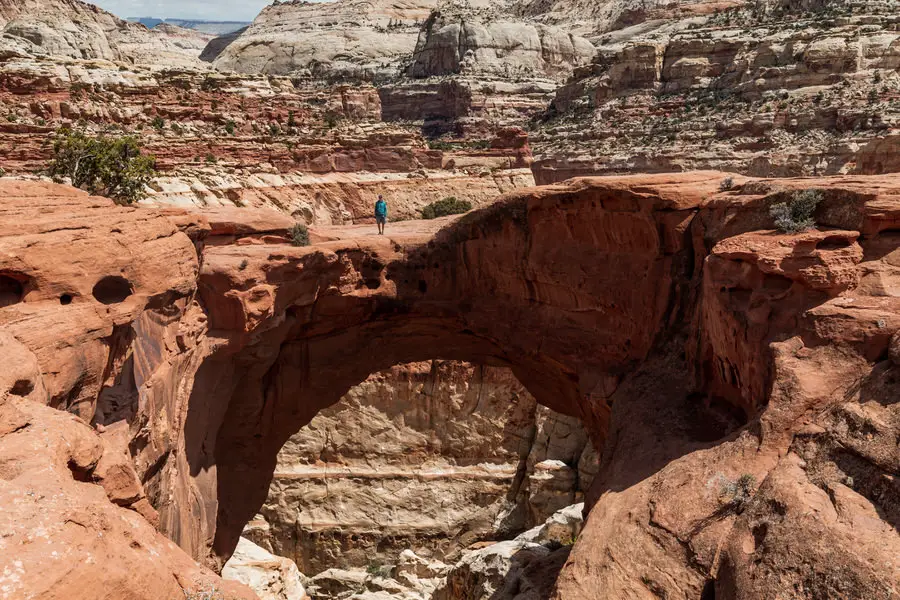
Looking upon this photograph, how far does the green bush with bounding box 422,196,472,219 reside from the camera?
39594 millimetres

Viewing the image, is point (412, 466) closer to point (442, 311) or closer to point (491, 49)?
point (442, 311)

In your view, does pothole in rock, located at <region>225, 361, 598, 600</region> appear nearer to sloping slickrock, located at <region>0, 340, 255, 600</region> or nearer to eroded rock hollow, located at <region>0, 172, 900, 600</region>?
eroded rock hollow, located at <region>0, 172, 900, 600</region>

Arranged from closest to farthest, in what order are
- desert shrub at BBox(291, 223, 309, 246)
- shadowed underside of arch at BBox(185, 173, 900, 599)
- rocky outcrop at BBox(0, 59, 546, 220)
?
shadowed underside of arch at BBox(185, 173, 900, 599)
desert shrub at BBox(291, 223, 309, 246)
rocky outcrop at BBox(0, 59, 546, 220)

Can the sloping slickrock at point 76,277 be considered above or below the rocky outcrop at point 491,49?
below

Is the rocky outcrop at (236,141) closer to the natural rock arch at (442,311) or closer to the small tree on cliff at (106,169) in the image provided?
the small tree on cliff at (106,169)

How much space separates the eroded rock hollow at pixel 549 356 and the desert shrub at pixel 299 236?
0.24 metres

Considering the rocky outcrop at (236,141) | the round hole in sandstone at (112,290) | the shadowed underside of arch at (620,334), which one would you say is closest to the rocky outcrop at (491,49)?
the rocky outcrop at (236,141)

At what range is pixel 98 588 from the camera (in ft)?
20.0

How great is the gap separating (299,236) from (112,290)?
21.9ft

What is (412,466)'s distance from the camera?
28812 mm

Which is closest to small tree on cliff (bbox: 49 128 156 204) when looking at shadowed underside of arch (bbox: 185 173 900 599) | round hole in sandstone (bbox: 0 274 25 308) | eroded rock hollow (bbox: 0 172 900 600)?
eroded rock hollow (bbox: 0 172 900 600)

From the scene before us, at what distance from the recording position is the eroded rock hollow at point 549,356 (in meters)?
8.30

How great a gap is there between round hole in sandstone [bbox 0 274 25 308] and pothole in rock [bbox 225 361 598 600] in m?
19.2

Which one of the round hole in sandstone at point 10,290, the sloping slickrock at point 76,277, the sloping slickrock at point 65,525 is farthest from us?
the round hole in sandstone at point 10,290
